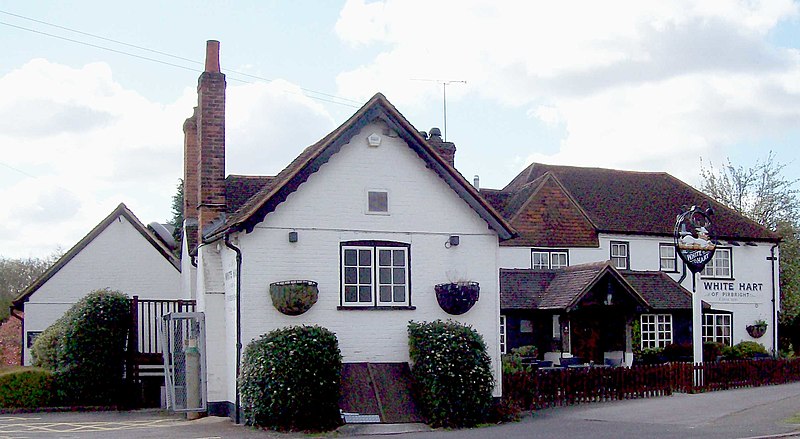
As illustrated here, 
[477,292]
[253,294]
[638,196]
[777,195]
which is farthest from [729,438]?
[777,195]

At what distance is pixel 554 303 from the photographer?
1206 inches

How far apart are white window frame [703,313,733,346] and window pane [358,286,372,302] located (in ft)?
71.3

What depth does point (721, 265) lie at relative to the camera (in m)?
39.5

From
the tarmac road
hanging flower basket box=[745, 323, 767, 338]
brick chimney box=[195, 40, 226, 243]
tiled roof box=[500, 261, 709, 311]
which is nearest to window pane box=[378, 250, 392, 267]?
the tarmac road

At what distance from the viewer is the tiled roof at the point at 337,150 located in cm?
1981

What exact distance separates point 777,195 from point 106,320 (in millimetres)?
38128

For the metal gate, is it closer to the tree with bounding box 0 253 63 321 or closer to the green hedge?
the green hedge

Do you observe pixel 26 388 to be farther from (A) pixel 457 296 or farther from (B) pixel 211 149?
(A) pixel 457 296

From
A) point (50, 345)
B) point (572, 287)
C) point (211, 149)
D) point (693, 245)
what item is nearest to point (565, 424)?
point (211, 149)

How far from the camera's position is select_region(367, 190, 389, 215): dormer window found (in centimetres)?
2111

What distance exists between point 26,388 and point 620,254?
22748 mm

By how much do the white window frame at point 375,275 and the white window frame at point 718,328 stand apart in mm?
21086

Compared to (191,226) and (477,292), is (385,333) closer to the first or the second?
(477,292)

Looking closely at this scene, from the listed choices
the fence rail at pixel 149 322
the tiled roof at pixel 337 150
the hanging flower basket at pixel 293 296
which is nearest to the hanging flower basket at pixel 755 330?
the tiled roof at pixel 337 150
